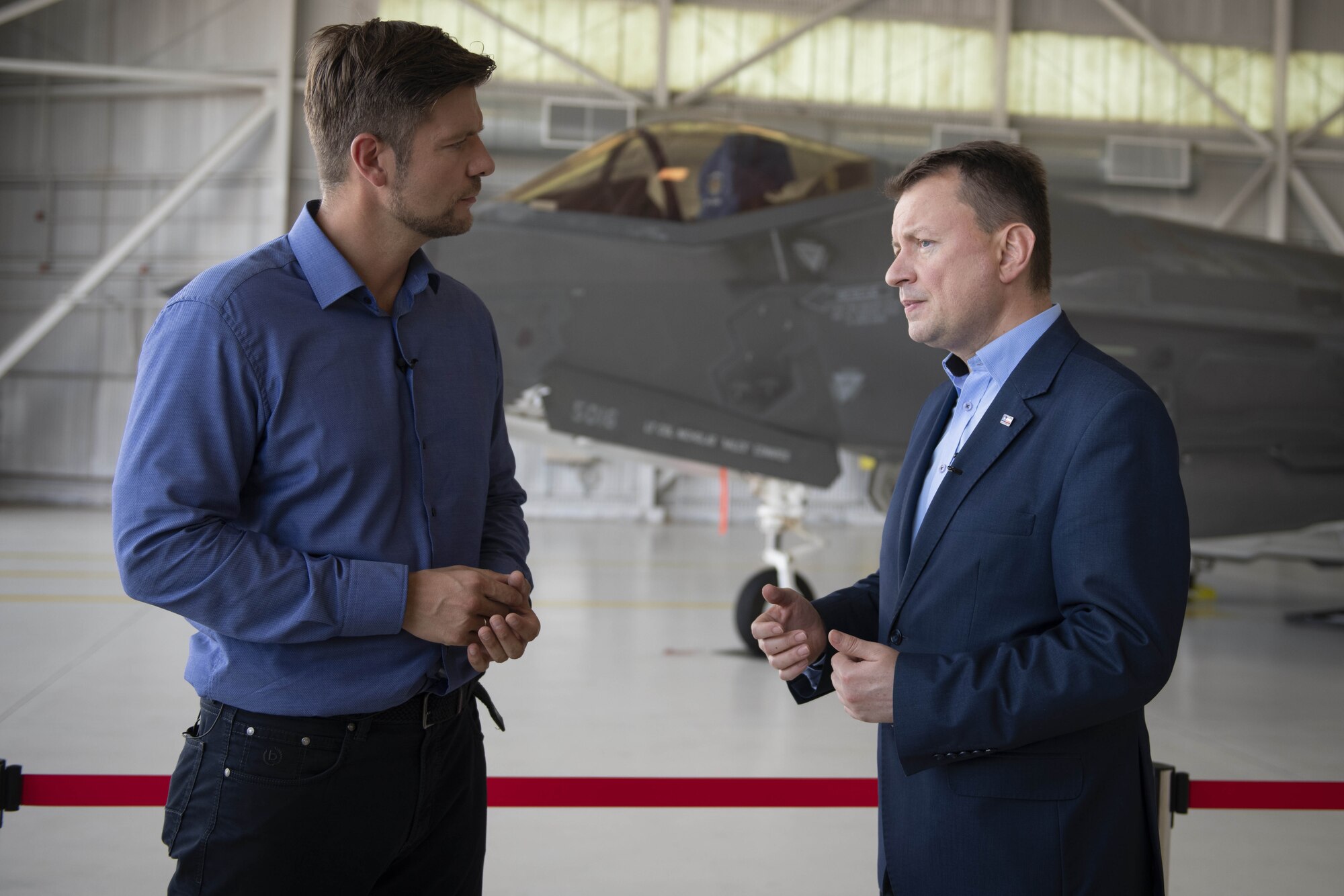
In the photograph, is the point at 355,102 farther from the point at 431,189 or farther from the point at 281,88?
the point at 281,88

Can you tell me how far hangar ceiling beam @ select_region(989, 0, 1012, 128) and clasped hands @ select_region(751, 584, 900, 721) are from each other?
17.6 m

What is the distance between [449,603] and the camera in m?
1.77

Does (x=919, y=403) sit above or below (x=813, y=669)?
above

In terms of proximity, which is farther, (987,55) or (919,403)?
(987,55)

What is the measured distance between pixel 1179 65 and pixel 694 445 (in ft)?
52.3

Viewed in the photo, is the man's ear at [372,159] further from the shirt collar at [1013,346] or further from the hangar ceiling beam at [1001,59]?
the hangar ceiling beam at [1001,59]

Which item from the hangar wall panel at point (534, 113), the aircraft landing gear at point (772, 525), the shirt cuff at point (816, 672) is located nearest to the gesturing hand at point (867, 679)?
the shirt cuff at point (816, 672)

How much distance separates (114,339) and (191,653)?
18.8m

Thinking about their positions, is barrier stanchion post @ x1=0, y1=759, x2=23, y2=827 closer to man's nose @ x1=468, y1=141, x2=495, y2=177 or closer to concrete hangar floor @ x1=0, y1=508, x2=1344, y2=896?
concrete hangar floor @ x1=0, y1=508, x2=1344, y2=896

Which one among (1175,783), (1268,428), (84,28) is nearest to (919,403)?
(1268,428)

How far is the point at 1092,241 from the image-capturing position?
7363 mm

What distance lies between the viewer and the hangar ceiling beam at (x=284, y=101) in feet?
55.9

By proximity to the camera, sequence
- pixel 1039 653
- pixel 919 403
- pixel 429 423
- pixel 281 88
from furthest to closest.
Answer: pixel 281 88 → pixel 919 403 → pixel 429 423 → pixel 1039 653

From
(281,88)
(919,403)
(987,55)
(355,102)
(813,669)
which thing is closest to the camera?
(355,102)
